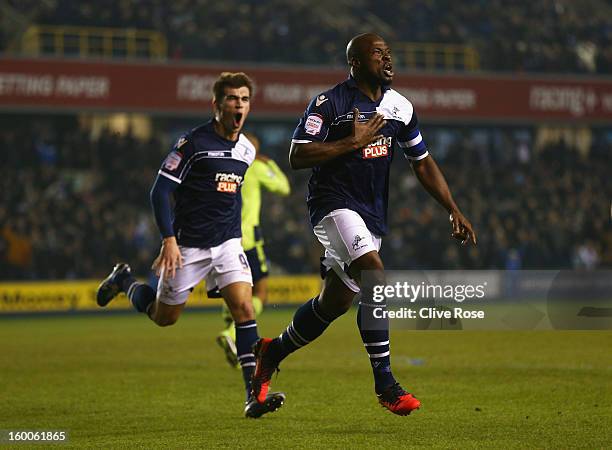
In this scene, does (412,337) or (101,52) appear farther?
(101,52)

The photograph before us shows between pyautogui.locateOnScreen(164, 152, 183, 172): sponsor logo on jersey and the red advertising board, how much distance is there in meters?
17.3

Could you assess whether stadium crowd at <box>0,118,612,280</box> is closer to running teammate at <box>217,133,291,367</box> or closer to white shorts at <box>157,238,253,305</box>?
running teammate at <box>217,133,291,367</box>

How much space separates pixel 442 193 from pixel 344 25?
23.0m

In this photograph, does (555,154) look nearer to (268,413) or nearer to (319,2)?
(319,2)

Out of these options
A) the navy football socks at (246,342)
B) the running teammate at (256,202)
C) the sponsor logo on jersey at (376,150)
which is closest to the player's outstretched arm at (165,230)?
the navy football socks at (246,342)

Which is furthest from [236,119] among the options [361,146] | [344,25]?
[344,25]

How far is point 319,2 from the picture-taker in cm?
3089

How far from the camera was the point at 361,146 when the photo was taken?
688cm

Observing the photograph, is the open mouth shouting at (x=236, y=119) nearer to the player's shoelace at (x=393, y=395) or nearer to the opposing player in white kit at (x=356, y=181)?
the opposing player in white kit at (x=356, y=181)

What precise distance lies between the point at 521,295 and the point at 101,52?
11501 mm

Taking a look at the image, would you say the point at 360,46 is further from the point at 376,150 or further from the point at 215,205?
the point at 215,205

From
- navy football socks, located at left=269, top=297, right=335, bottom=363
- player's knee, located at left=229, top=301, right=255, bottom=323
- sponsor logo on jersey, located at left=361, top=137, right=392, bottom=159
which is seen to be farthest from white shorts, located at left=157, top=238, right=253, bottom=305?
sponsor logo on jersey, located at left=361, top=137, right=392, bottom=159

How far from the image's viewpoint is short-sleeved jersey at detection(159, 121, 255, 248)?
809 centimetres

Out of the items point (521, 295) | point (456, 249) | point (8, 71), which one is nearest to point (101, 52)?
point (8, 71)
